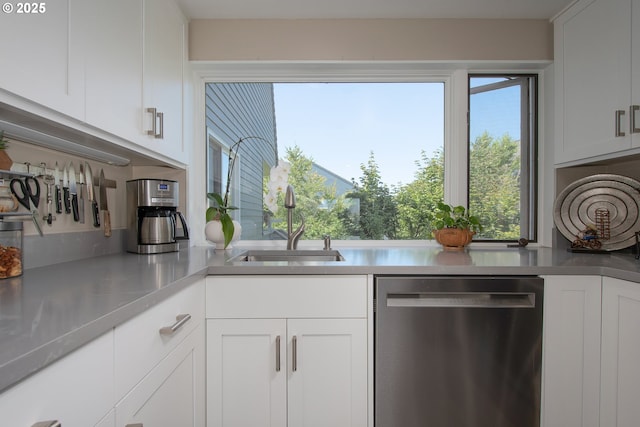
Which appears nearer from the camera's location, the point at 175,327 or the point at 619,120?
the point at 175,327

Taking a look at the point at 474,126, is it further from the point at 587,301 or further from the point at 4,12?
the point at 4,12

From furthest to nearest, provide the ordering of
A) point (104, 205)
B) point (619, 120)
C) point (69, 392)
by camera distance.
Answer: point (104, 205), point (619, 120), point (69, 392)

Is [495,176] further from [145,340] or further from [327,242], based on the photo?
[145,340]

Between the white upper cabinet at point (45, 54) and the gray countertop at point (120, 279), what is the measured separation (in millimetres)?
527

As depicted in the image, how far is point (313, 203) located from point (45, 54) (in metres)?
1.55

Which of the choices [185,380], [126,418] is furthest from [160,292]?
[185,380]

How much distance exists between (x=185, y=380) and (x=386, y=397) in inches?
32.5

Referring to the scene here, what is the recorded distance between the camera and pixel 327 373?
142cm

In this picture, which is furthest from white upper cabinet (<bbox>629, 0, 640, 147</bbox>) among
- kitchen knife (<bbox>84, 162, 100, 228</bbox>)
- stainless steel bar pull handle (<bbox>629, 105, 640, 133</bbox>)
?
kitchen knife (<bbox>84, 162, 100, 228</bbox>)

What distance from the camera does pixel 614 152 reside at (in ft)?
5.16

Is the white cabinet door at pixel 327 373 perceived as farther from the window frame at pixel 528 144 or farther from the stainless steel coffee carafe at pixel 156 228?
the window frame at pixel 528 144

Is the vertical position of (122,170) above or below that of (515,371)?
above

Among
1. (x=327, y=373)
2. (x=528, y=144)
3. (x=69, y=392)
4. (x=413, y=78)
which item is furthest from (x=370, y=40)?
(x=69, y=392)

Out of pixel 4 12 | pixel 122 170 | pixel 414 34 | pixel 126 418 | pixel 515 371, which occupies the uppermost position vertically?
pixel 414 34
